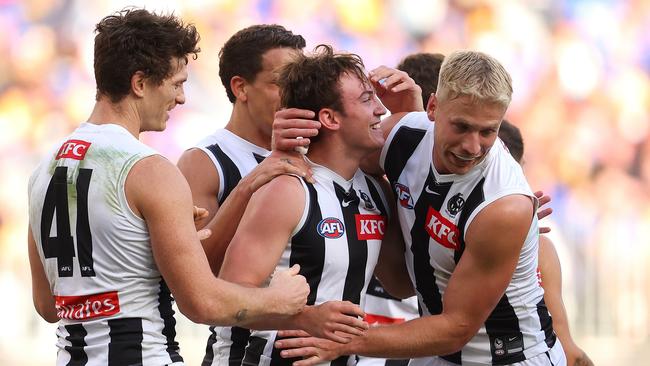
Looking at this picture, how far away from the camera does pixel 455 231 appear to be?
379cm

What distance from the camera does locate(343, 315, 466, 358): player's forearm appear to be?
3707 mm

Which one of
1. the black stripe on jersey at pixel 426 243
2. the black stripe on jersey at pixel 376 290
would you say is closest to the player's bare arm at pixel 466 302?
the black stripe on jersey at pixel 426 243

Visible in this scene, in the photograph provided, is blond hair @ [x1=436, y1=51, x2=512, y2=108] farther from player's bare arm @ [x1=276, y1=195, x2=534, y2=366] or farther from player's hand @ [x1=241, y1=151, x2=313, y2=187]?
player's hand @ [x1=241, y1=151, x2=313, y2=187]

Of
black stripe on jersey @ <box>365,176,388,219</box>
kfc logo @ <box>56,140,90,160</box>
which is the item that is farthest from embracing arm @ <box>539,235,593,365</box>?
kfc logo @ <box>56,140,90,160</box>

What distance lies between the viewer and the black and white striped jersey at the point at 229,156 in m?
4.46

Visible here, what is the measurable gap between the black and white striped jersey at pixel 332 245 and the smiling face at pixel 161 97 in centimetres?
66

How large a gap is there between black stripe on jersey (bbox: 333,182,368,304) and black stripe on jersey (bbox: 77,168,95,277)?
1.03 meters

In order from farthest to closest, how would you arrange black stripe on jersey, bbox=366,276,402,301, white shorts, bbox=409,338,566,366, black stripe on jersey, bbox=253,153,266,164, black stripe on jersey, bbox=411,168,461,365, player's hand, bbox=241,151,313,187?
black stripe on jersey, bbox=366,276,402,301 → black stripe on jersey, bbox=253,153,266,164 → white shorts, bbox=409,338,566,366 → black stripe on jersey, bbox=411,168,461,365 → player's hand, bbox=241,151,313,187

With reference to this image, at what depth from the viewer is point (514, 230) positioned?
3650 mm

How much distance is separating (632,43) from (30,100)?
6829 millimetres

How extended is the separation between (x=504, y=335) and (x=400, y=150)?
2.96 ft

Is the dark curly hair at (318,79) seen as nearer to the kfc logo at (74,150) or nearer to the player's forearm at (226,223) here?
the player's forearm at (226,223)

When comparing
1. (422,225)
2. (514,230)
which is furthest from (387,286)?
(514,230)

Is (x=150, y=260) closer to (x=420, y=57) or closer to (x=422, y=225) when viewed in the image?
(x=422, y=225)
